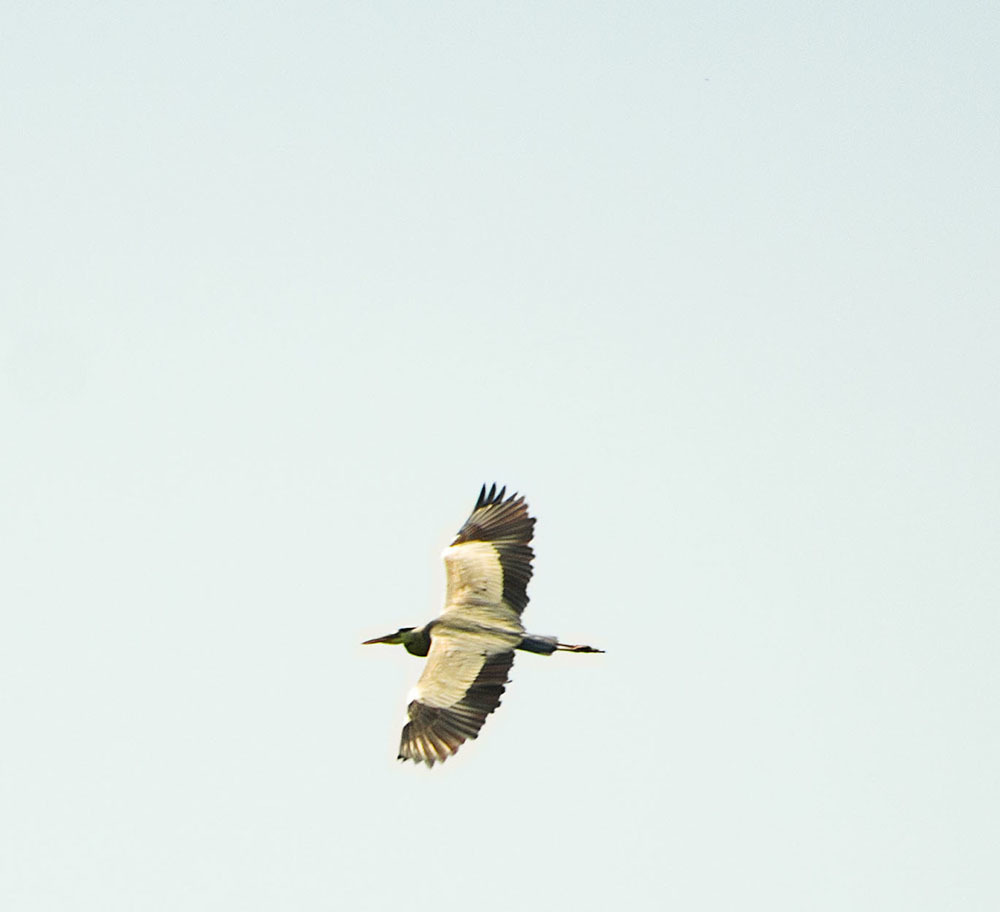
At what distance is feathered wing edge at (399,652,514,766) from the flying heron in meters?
0.01

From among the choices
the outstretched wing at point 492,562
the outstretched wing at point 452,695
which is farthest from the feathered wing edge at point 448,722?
the outstretched wing at point 492,562

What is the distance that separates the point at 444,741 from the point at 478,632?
2.80 meters

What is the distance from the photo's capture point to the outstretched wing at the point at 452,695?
1347 inches

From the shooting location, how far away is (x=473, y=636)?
36406 millimetres

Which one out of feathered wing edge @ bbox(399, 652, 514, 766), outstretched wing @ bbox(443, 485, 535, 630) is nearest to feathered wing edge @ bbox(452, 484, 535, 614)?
outstretched wing @ bbox(443, 485, 535, 630)

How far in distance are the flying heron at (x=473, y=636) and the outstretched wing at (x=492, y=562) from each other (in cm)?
2

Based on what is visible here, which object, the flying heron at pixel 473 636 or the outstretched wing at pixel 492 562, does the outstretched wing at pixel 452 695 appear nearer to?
the flying heron at pixel 473 636

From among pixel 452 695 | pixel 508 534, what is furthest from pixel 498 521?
pixel 452 695

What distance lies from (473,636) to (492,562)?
7.02 ft

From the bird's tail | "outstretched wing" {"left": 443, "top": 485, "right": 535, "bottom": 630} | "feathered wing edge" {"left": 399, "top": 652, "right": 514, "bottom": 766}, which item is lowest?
"feathered wing edge" {"left": 399, "top": 652, "right": 514, "bottom": 766}

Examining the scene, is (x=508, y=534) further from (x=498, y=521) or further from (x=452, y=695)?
(x=452, y=695)

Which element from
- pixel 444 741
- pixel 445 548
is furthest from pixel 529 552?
pixel 444 741

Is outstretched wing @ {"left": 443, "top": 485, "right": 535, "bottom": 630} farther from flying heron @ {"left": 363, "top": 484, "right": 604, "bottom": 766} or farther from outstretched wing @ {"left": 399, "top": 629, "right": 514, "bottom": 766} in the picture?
outstretched wing @ {"left": 399, "top": 629, "right": 514, "bottom": 766}

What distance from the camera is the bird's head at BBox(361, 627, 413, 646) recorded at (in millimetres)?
38156
